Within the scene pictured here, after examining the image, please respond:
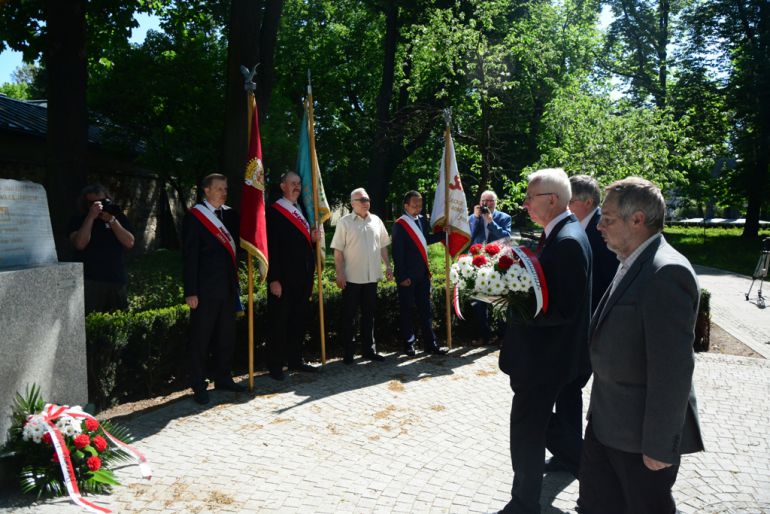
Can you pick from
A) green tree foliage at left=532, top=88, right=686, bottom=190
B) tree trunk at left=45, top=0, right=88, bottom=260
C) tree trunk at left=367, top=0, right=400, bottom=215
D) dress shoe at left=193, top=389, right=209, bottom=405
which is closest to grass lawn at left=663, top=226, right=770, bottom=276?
green tree foliage at left=532, top=88, right=686, bottom=190

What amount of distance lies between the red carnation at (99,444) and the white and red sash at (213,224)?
2.41 m

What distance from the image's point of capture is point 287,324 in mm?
7066

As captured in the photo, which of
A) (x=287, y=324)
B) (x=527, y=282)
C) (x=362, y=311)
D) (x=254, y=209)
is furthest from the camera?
(x=362, y=311)

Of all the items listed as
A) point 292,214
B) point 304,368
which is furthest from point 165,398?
point 292,214

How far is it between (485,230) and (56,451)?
20.6 feet

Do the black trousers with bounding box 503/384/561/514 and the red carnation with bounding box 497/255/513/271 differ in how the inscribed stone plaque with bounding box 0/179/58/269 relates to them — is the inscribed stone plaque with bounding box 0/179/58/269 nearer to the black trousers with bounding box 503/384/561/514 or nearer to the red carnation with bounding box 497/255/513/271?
the red carnation with bounding box 497/255/513/271

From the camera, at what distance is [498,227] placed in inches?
344

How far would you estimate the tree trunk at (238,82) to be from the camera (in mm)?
10070

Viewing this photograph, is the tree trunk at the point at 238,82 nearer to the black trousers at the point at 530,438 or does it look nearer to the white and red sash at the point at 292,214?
the white and red sash at the point at 292,214

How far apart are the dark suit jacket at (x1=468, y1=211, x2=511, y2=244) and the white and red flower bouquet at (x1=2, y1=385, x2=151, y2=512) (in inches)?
229

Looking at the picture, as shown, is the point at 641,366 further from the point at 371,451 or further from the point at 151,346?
the point at 151,346

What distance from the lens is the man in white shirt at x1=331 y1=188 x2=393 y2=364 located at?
7535 mm

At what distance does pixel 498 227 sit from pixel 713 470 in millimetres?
4769

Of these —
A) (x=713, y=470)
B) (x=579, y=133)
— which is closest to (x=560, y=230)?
(x=713, y=470)
